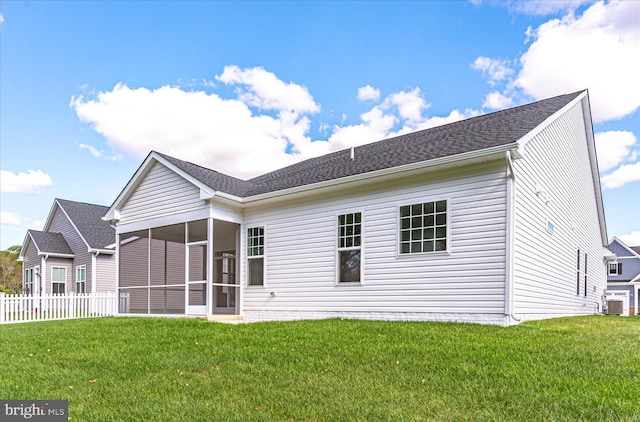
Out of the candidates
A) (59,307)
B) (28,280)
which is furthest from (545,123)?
(28,280)

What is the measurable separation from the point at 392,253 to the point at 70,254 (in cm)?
1965

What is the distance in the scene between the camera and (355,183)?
9930 millimetres

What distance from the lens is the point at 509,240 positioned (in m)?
7.94

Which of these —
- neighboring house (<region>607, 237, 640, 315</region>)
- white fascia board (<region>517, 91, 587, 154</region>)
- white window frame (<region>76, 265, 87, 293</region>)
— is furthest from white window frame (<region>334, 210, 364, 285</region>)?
neighboring house (<region>607, 237, 640, 315</region>)

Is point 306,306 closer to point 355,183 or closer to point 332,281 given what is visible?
point 332,281

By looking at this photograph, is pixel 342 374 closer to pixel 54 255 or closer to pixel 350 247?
pixel 350 247

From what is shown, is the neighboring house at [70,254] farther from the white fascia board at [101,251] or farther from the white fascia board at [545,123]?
the white fascia board at [545,123]

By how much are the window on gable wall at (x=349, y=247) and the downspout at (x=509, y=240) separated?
10.6 ft

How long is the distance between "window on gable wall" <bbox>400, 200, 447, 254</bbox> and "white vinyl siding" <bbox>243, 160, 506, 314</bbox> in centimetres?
14

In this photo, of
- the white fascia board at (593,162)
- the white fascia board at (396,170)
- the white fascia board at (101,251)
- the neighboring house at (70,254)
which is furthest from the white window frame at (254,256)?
the white fascia board at (101,251)

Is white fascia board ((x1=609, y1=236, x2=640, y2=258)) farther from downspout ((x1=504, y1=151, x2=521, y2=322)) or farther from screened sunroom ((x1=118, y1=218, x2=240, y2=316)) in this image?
downspout ((x1=504, y1=151, x2=521, y2=322))

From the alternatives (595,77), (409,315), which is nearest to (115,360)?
(409,315)

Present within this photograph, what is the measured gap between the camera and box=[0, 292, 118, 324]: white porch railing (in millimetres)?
13719

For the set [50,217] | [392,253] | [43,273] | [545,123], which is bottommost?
[43,273]
